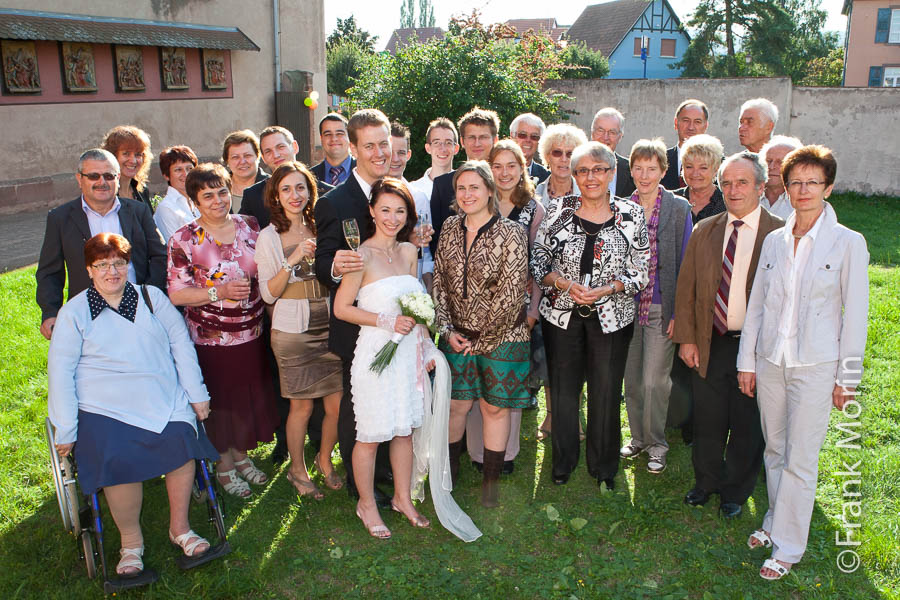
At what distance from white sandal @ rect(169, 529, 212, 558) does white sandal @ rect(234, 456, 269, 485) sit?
2.92ft

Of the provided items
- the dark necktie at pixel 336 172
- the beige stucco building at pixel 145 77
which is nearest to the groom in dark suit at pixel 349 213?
the dark necktie at pixel 336 172

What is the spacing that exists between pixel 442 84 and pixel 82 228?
10395mm

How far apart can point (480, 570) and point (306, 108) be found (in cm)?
1874

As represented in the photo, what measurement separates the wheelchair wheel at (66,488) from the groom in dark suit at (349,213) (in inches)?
62.3

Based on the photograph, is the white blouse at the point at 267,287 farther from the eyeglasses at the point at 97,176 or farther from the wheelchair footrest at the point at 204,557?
the wheelchair footrest at the point at 204,557

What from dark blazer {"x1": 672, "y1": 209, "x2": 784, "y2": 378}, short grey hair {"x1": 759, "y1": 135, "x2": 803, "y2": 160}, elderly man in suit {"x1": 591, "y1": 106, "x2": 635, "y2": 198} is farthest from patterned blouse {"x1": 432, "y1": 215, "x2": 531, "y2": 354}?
elderly man in suit {"x1": 591, "y1": 106, "x2": 635, "y2": 198}

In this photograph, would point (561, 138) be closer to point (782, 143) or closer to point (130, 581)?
point (782, 143)

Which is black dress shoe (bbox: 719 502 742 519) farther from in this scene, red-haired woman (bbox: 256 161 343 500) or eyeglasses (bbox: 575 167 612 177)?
red-haired woman (bbox: 256 161 343 500)

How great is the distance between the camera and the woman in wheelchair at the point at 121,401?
12.3 feet

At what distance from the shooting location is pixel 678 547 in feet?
13.8

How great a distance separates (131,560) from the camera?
3.89m

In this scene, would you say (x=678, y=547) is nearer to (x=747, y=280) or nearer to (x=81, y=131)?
(x=747, y=280)

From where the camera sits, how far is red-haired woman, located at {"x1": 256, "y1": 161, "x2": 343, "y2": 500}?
14.4 ft

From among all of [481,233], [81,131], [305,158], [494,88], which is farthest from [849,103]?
[81,131]
